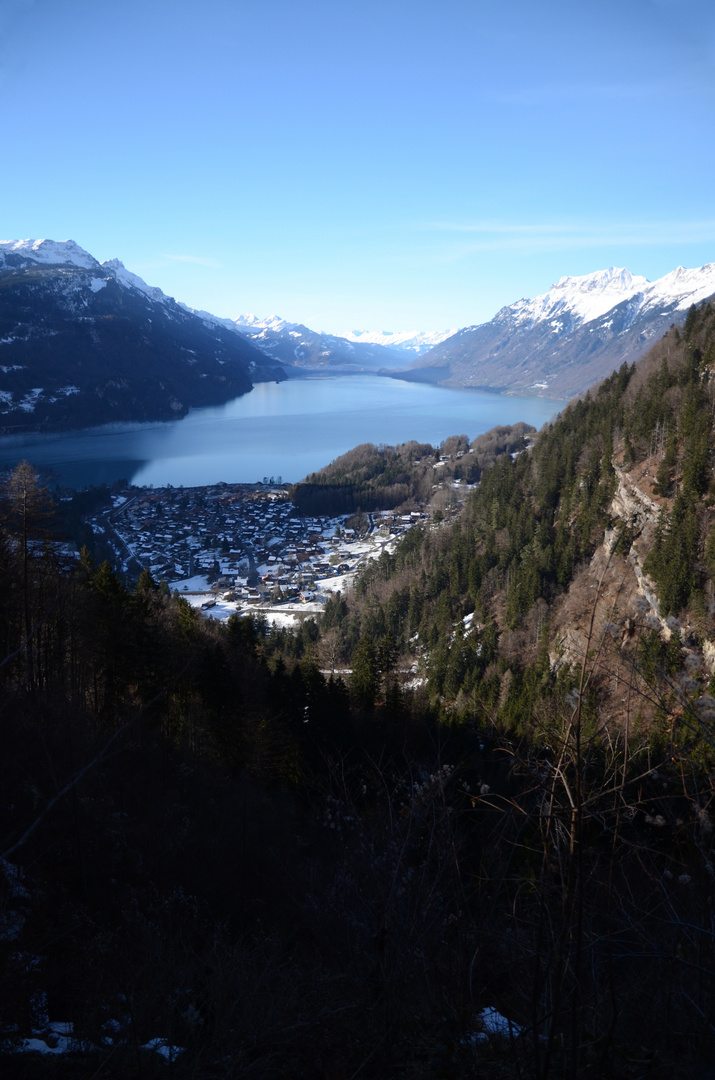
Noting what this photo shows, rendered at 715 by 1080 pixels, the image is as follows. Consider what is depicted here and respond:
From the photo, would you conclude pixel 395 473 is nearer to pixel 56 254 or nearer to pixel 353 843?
pixel 353 843

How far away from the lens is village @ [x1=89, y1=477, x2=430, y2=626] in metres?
27.7

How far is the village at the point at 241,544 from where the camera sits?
27.7m

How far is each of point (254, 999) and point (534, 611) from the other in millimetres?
17170

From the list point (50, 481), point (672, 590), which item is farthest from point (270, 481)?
point (672, 590)

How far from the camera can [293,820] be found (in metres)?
6.54

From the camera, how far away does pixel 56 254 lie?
122250mm

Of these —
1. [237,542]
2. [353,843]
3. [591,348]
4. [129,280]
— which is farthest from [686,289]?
[353,843]

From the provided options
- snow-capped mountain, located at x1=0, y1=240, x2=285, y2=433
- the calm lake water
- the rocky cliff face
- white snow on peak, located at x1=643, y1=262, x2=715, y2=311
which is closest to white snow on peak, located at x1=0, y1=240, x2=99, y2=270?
snow-capped mountain, located at x1=0, y1=240, x2=285, y2=433

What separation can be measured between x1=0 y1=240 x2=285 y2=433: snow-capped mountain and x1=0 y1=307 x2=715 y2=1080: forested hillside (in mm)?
65608

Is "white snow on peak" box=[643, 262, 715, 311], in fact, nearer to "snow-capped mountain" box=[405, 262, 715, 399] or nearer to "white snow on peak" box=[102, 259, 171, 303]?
"snow-capped mountain" box=[405, 262, 715, 399]

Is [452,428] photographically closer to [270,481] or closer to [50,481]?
[270,481]

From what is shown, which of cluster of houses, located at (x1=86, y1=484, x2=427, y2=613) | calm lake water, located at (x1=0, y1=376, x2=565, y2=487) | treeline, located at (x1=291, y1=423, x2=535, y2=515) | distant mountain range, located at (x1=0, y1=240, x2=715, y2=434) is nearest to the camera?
cluster of houses, located at (x1=86, y1=484, x2=427, y2=613)

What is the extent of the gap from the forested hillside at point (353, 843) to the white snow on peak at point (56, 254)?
13084cm

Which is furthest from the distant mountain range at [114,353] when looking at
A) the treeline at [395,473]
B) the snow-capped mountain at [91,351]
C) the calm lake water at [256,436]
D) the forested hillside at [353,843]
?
the forested hillside at [353,843]
